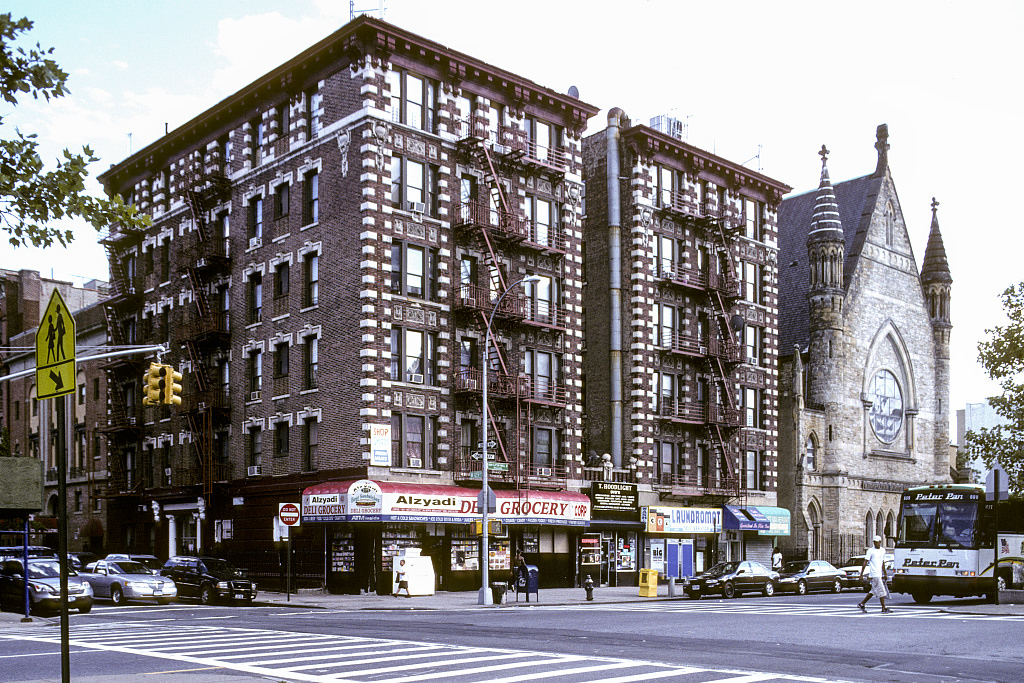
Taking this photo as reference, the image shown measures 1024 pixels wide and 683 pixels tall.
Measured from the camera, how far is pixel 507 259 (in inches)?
1828

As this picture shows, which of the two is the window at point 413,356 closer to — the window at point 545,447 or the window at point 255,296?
the window at point 545,447

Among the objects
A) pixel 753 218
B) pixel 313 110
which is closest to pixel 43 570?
pixel 313 110

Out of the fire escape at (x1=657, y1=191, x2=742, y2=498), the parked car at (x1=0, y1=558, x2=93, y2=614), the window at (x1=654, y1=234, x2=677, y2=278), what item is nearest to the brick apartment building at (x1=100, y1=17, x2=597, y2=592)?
the window at (x1=654, y1=234, x2=677, y2=278)

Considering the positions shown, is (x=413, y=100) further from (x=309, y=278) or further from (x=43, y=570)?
(x=43, y=570)

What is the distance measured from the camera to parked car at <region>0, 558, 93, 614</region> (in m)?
28.3

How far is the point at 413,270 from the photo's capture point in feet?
141

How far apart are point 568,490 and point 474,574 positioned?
6.34 m

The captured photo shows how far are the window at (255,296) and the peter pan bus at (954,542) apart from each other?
28138 millimetres

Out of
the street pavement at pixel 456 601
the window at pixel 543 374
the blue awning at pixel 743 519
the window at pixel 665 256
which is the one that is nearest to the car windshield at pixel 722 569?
the street pavement at pixel 456 601

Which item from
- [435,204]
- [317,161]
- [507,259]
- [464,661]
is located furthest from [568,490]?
[464,661]

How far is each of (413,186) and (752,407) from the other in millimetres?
25261

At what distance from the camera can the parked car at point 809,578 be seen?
45438 millimetres

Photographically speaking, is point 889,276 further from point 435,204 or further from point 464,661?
point 464,661

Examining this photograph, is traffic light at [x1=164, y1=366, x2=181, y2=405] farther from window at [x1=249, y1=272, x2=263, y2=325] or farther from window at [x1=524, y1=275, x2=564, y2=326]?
window at [x1=524, y1=275, x2=564, y2=326]
